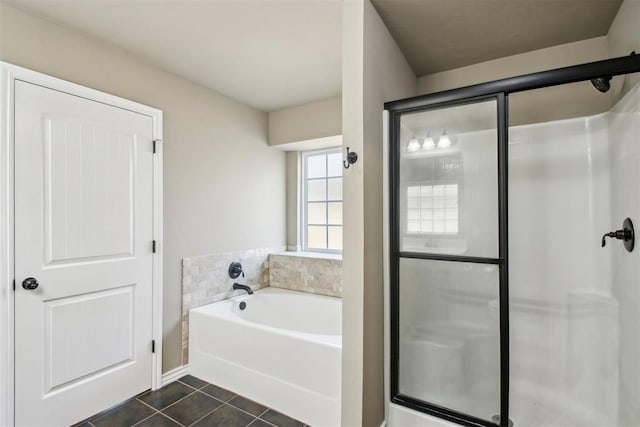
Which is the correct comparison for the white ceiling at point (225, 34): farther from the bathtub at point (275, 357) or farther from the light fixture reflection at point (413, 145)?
the bathtub at point (275, 357)

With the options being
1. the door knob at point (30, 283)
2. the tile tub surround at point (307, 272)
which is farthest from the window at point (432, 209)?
the door knob at point (30, 283)

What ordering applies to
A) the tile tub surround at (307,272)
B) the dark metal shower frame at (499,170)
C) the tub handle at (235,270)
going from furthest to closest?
the tile tub surround at (307,272), the tub handle at (235,270), the dark metal shower frame at (499,170)

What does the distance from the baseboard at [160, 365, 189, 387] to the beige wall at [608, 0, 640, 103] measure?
11.1ft

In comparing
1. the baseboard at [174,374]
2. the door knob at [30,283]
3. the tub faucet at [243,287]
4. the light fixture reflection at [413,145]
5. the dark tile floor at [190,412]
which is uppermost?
the light fixture reflection at [413,145]

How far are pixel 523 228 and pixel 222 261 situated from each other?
2.46m

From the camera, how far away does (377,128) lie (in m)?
1.72

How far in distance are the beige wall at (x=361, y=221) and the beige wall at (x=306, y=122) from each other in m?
1.41

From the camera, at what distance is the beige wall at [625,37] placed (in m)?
1.43

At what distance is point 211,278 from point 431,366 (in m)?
1.97

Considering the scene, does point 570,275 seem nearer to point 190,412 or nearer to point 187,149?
point 190,412

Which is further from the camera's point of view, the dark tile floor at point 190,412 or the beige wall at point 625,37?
the dark tile floor at point 190,412

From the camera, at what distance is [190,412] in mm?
2111

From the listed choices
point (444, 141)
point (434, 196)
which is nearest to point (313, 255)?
point (434, 196)

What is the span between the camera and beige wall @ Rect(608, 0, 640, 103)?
1426mm
